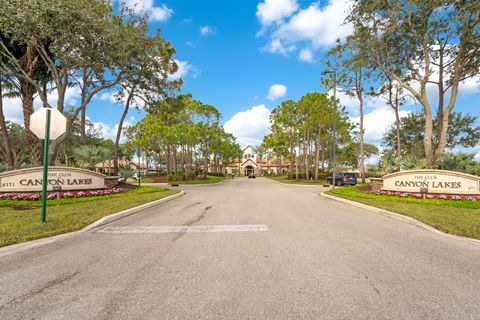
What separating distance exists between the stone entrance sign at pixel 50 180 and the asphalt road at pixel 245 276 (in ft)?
25.3

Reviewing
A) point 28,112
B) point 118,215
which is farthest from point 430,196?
point 28,112

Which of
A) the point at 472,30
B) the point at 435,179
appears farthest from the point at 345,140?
the point at 435,179

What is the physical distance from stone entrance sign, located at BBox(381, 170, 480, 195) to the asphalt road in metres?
7.06

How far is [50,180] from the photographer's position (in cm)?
1070

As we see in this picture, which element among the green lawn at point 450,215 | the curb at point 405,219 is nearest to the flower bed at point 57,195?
the curb at point 405,219

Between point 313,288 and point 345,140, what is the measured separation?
39.2m

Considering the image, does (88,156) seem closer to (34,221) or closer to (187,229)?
(34,221)

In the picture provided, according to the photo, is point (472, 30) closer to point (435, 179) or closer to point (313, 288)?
point (435, 179)

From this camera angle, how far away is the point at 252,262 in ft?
12.0

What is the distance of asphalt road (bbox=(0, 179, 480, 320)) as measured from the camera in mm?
2424

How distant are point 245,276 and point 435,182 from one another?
1234 cm

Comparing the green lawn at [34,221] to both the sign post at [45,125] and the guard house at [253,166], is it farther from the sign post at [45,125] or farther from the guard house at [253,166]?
the guard house at [253,166]

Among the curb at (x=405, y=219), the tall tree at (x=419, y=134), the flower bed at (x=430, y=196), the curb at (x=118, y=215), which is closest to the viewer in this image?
the curb at (x=405, y=219)

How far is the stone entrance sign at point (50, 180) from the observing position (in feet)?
33.3
